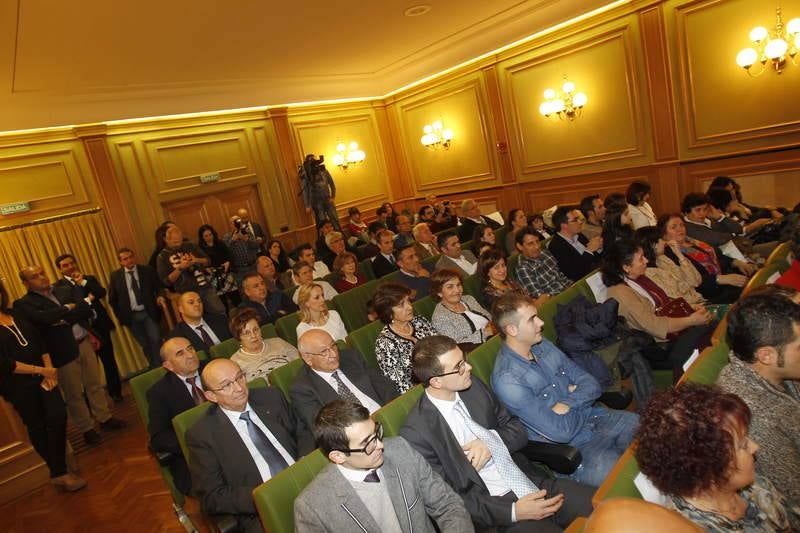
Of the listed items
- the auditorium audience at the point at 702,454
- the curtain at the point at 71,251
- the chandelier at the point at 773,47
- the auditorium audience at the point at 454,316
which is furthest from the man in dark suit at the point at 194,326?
the chandelier at the point at 773,47

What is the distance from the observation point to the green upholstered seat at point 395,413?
2014mm

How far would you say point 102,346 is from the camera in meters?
5.30

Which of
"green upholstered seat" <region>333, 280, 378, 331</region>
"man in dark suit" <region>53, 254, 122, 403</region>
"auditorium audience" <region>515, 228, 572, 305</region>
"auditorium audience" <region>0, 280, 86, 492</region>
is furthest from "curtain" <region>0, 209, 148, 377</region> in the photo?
"auditorium audience" <region>515, 228, 572, 305</region>

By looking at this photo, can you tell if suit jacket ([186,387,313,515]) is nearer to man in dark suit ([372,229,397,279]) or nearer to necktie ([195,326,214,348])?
necktie ([195,326,214,348])

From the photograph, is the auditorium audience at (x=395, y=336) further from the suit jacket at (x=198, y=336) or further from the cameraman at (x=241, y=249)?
the cameraman at (x=241, y=249)

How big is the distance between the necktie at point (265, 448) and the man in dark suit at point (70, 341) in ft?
9.21

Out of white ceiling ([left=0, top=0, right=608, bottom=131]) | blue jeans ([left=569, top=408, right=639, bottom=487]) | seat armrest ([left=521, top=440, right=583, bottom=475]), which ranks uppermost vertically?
white ceiling ([left=0, top=0, right=608, bottom=131])

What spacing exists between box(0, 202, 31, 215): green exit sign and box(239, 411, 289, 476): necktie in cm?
578

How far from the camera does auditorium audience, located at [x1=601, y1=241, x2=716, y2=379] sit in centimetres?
281

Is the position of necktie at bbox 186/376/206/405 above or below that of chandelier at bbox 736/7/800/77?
below

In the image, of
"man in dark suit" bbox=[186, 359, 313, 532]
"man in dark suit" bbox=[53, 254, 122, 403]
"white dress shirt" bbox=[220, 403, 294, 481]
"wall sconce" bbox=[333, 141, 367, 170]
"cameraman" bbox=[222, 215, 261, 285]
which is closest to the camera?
"man in dark suit" bbox=[186, 359, 313, 532]

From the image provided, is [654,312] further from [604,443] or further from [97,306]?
[97,306]

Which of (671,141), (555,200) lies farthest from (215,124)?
(671,141)

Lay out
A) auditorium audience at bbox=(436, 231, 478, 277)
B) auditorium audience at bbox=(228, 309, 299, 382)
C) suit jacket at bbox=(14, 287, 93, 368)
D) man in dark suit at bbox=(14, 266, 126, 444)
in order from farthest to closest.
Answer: auditorium audience at bbox=(436, 231, 478, 277) < man in dark suit at bbox=(14, 266, 126, 444) < suit jacket at bbox=(14, 287, 93, 368) < auditorium audience at bbox=(228, 309, 299, 382)
